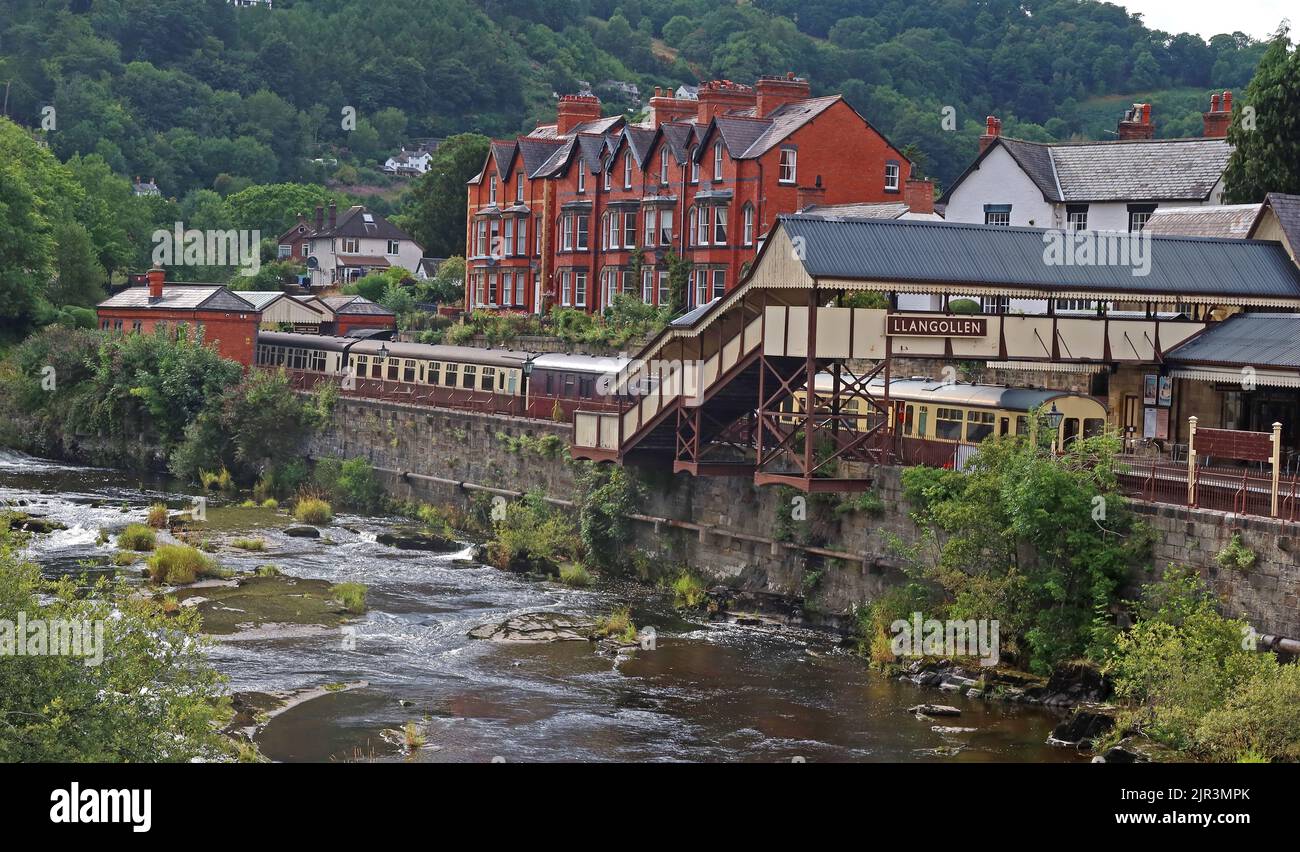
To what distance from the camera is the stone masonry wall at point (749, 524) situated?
101 ft

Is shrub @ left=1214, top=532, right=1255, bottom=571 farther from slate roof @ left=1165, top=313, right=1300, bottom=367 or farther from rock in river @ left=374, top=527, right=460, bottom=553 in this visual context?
rock in river @ left=374, top=527, right=460, bottom=553

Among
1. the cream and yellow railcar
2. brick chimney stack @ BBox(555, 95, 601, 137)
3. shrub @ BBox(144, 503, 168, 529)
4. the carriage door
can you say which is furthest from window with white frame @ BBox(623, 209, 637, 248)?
the carriage door

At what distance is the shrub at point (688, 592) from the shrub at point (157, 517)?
17.5 m

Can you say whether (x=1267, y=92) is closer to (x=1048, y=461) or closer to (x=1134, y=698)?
(x=1048, y=461)

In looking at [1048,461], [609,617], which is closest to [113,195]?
[609,617]

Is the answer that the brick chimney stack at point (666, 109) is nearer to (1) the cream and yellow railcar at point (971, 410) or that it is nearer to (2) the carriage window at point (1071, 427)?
(1) the cream and yellow railcar at point (971, 410)

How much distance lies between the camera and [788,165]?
6369cm

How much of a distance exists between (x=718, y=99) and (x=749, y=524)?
30312mm

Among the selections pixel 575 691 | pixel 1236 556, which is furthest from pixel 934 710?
pixel 575 691

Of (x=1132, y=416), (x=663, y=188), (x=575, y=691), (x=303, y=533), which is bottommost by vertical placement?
(x=575, y=691)

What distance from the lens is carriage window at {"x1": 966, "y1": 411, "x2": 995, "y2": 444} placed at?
4122 centimetres

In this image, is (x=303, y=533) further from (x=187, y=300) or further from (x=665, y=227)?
(x=187, y=300)

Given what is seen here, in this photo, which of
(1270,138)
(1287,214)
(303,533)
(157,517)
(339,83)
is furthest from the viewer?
(339,83)
